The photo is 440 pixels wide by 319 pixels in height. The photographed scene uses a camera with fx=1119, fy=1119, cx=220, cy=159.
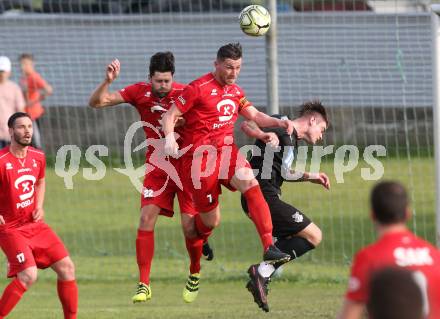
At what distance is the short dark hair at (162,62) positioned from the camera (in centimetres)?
1042

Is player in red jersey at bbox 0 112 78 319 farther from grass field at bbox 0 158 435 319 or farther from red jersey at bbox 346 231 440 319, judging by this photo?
red jersey at bbox 346 231 440 319

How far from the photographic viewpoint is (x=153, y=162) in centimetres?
1097

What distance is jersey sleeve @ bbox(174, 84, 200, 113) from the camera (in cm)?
1005

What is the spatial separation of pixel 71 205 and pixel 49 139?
1.17 meters

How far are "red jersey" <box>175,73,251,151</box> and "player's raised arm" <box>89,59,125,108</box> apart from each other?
25.5 inches

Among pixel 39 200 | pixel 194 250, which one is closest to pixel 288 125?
pixel 194 250

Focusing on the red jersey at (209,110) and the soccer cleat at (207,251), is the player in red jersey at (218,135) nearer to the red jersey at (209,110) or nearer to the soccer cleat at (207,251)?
the red jersey at (209,110)

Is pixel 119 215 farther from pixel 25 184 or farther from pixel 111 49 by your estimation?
pixel 25 184

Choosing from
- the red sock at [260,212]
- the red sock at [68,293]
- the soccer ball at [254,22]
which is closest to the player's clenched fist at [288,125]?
the red sock at [260,212]

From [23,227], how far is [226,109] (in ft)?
7.02

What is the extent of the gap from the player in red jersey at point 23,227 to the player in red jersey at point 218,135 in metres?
1.34

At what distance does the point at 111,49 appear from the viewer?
17.2 m

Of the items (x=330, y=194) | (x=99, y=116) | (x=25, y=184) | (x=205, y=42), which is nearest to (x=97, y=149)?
(x=99, y=116)

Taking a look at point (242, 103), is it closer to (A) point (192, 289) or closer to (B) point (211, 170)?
(B) point (211, 170)
